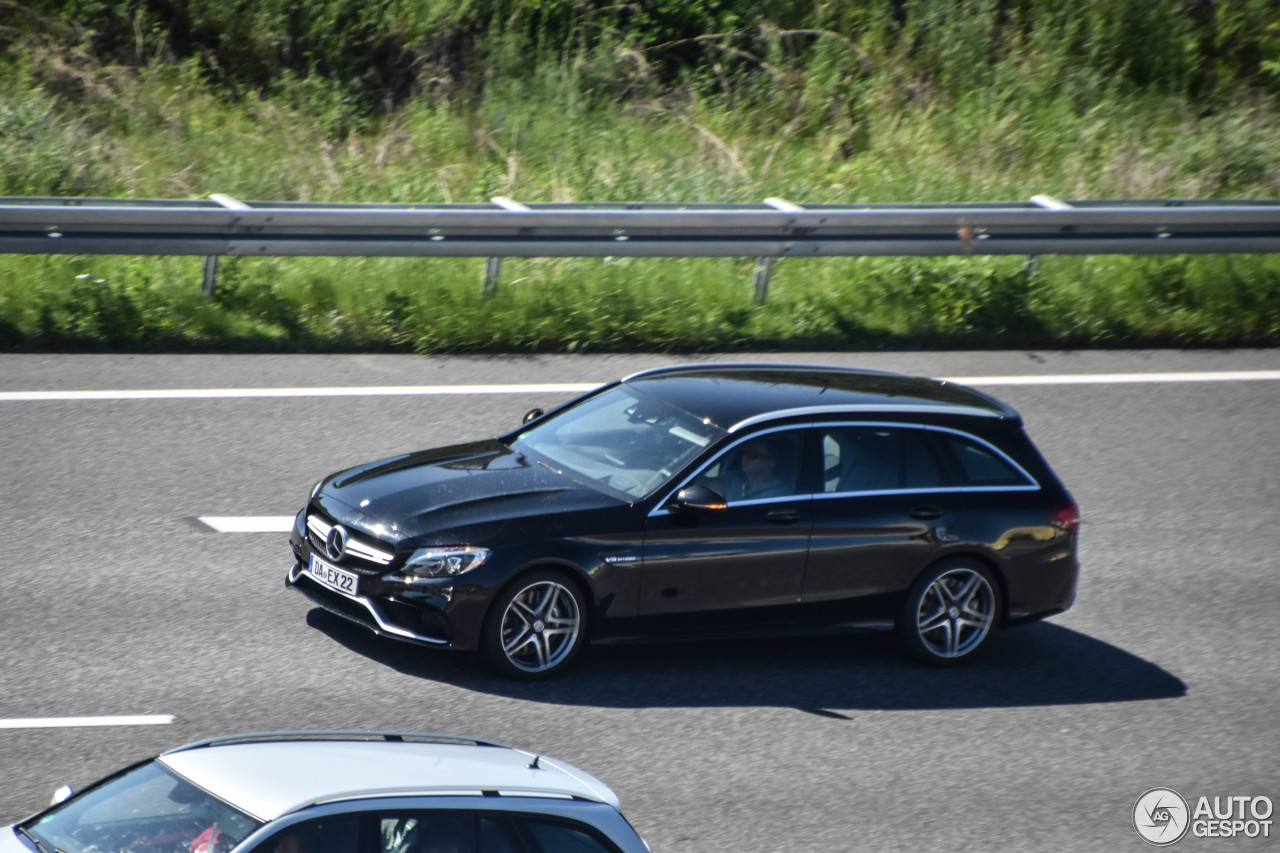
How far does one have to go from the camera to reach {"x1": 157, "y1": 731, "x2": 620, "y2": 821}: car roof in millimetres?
4406

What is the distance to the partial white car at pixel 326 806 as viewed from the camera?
4305 millimetres

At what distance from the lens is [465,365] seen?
1284 cm

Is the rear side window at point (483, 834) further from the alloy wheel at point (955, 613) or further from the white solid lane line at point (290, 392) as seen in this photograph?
the white solid lane line at point (290, 392)

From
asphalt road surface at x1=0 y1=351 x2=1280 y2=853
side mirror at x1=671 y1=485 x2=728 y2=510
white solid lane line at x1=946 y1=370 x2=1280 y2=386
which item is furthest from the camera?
white solid lane line at x1=946 y1=370 x2=1280 y2=386

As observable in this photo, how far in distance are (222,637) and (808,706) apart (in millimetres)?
3104

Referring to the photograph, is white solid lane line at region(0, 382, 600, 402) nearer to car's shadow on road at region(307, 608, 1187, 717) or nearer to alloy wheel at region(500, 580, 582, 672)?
car's shadow on road at region(307, 608, 1187, 717)

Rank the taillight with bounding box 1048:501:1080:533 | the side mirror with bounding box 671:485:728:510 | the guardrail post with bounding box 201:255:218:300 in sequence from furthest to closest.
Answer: the guardrail post with bounding box 201:255:218:300 → the taillight with bounding box 1048:501:1080:533 → the side mirror with bounding box 671:485:728:510

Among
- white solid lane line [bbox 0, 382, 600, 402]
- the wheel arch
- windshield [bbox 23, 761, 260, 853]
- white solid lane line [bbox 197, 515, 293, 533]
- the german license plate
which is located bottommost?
white solid lane line [bbox 197, 515, 293, 533]

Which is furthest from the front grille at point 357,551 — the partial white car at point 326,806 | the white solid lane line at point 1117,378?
the white solid lane line at point 1117,378

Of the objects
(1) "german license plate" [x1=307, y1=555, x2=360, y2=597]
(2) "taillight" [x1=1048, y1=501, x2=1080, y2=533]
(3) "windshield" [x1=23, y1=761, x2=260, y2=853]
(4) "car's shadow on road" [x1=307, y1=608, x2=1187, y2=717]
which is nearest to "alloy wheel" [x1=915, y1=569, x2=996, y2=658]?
(4) "car's shadow on road" [x1=307, y1=608, x2=1187, y2=717]

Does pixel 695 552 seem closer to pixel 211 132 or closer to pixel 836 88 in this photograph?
pixel 211 132

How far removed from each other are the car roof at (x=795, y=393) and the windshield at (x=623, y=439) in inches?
4.8

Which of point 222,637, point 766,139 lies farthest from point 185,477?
point 766,139

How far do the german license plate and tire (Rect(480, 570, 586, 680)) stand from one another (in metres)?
0.74
